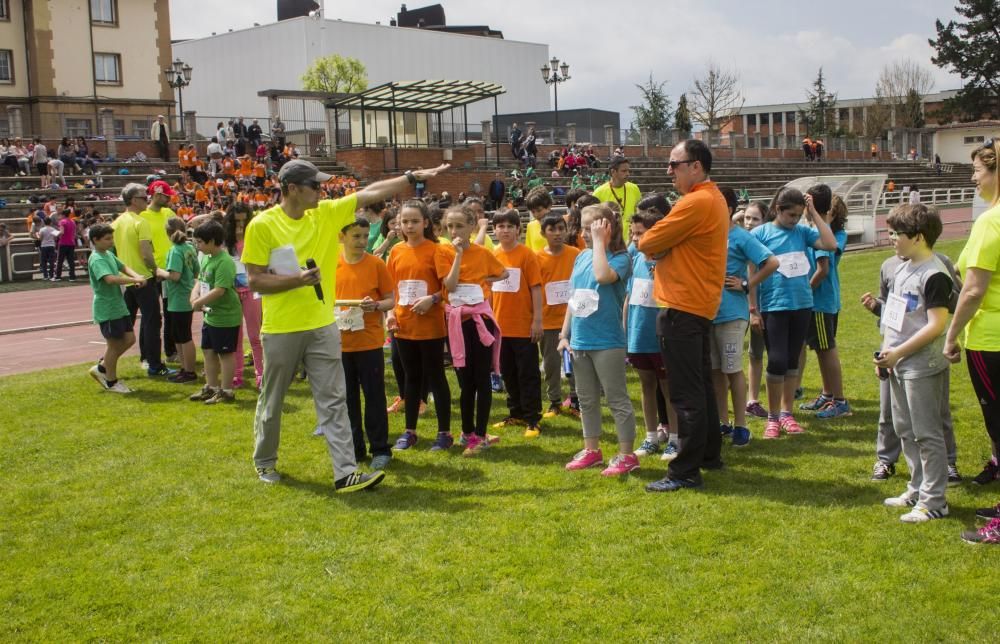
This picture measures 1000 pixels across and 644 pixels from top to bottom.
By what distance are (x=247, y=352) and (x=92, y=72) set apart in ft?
143

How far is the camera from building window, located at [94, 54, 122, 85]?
50.0 m

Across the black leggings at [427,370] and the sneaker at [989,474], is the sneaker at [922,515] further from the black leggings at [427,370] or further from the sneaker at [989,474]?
the black leggings at [427,370]

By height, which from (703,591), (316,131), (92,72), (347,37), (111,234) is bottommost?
(703,591)

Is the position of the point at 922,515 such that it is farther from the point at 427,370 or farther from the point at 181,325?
the point at 181,325

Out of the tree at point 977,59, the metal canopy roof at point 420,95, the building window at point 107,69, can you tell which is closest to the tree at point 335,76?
the building window at point 107,69

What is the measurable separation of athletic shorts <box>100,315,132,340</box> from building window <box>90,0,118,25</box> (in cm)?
4619

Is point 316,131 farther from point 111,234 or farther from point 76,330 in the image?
point 111,234

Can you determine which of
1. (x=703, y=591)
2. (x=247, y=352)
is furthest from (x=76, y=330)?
(x=703, y=591)

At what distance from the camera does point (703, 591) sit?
4.48 m

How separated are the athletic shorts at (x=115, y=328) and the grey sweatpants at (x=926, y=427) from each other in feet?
25.6

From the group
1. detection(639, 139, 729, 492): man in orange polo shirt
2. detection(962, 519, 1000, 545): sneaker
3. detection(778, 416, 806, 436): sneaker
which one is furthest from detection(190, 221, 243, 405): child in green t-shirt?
detection(962, 519, 1000, 545): sneaker

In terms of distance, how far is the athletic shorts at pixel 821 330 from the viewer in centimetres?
791

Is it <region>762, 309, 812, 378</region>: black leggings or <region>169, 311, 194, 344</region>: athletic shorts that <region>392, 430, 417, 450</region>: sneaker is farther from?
<region>169, 311, 194, 344</region>: athletic shorts

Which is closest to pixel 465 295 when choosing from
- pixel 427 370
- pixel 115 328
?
pixel 427 370
